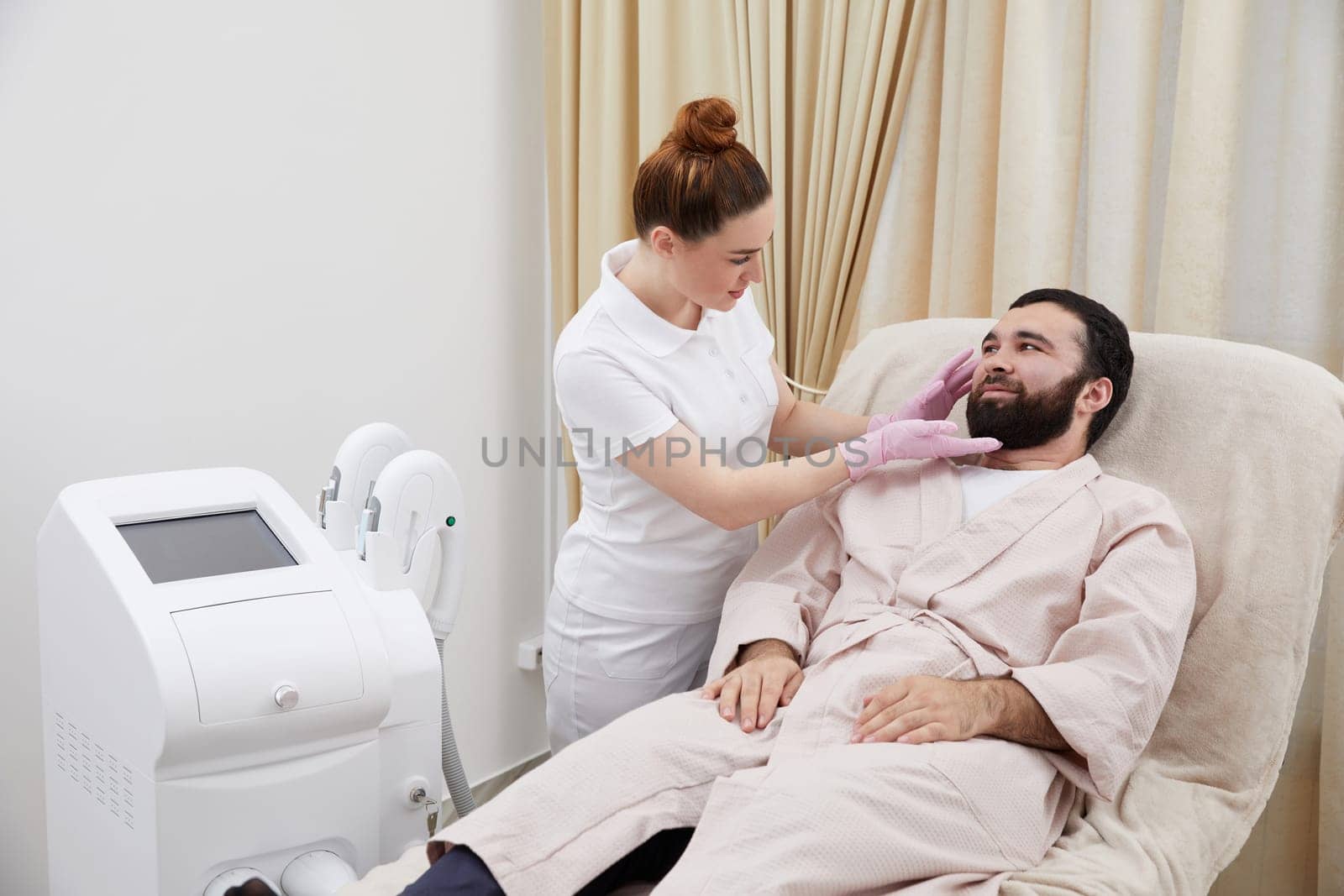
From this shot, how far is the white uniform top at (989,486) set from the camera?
1.59m

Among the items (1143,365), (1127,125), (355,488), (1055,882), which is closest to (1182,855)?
(1055,882)

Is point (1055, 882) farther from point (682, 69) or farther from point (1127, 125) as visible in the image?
point (682, 69)

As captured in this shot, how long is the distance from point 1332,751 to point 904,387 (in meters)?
0.94

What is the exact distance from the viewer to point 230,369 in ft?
6.86

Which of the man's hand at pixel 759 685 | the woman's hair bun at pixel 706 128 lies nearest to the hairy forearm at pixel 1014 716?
the man's hand at pixel 759 685

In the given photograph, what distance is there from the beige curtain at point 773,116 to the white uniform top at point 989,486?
0.72 metres

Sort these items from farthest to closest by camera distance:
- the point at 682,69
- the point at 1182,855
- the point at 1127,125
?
1. the point at 682,69
2. the point at 1127,125
3. the point at 1182,855

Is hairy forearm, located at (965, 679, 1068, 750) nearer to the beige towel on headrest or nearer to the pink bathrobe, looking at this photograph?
the pink bathrobe

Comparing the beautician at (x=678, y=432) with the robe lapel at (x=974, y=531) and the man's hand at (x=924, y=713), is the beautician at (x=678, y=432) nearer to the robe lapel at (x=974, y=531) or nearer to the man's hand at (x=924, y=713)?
Answer: the robe lapel at (x=974, y=531)

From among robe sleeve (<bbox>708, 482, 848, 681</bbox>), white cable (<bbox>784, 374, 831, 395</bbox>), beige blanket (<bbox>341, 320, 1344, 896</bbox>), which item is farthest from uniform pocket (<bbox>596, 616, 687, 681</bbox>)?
white cable (<bbox>784, 374, 831, 395</bbox>)

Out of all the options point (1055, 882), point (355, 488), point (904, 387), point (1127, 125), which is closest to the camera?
point (1055, 882)

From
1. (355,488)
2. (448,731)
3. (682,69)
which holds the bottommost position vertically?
(448,731)

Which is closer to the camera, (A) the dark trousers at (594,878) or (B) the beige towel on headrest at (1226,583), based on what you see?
(A) the dark trousers at (594,878)

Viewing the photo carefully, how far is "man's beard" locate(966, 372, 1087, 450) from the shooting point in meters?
1.59
